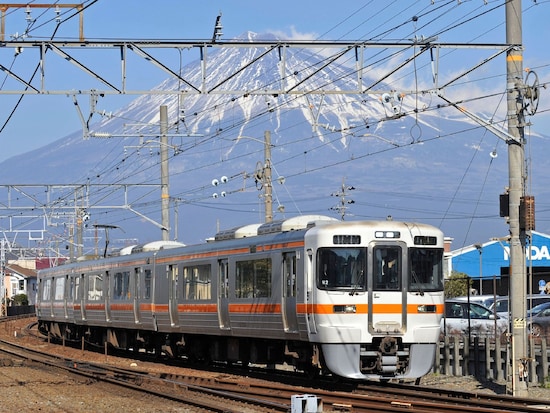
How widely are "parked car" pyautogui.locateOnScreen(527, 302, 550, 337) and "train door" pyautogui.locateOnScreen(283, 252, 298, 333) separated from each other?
8.64 meters

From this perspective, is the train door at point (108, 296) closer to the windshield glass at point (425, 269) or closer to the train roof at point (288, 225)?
the train roof at point (288, 225)

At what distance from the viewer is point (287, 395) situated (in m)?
18.1

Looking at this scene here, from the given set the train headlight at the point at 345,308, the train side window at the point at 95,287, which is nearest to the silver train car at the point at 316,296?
the train headlight at the point at 345,308

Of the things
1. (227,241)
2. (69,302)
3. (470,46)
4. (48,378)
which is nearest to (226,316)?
(227,241)

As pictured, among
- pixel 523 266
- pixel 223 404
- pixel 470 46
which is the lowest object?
pixel 223 404

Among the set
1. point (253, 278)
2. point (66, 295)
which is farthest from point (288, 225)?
point (66, 295)

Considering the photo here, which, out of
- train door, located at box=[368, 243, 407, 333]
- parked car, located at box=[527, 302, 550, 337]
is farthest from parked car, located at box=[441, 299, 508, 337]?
train door, located at box=[368, 243, 407, 333]

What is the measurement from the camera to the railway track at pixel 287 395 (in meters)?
16.0

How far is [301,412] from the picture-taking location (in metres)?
11.6

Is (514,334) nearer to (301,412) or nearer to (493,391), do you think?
(493,391)

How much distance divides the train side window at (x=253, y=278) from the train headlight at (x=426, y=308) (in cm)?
316

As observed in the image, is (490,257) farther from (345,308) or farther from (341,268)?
(345,308)

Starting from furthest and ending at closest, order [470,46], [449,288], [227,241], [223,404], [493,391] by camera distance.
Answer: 1. [449,288]
2. [227,241]
3. [470,46]
4. [493,391]
5. [223,404]

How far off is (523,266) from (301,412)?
8777mm
